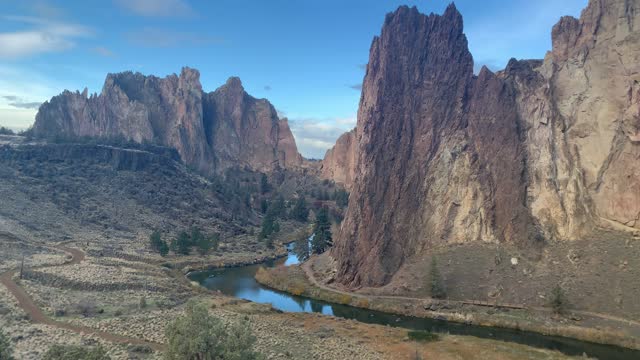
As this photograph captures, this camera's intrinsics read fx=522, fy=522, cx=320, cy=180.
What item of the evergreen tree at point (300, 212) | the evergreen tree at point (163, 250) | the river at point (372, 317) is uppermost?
the evergreen tree at point (300, 212)

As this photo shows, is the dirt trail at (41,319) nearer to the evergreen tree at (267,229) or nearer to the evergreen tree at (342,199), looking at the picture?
the evergreen tree at (267,229)

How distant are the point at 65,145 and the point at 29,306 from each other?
329 ft

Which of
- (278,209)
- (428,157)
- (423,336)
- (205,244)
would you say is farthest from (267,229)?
(423,336)

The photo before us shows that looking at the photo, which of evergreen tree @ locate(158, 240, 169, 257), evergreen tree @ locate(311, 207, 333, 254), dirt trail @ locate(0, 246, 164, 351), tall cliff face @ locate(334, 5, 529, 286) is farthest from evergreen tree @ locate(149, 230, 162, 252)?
tall cliff face @ locate(334, 5, 529, 286)

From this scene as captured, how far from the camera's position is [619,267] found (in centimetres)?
6166

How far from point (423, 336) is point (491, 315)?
11252 mm

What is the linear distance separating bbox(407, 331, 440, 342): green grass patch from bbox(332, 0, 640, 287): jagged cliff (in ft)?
60.7

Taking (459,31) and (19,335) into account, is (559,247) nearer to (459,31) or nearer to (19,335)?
(459,31)

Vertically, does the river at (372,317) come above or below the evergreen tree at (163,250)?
below

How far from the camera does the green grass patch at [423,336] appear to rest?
51.8 meters

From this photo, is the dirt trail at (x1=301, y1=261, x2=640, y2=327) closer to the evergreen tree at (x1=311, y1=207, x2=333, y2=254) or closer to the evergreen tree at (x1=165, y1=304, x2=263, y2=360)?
the evergreen tree at (x1=311, y1=207, x2=333, y2=254)

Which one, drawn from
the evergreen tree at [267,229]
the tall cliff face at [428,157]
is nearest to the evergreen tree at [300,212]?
the evergreen tree at [267,229]

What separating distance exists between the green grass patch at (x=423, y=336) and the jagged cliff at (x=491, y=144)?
60.7 ft

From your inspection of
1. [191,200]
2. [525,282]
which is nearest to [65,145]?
[191,200]
